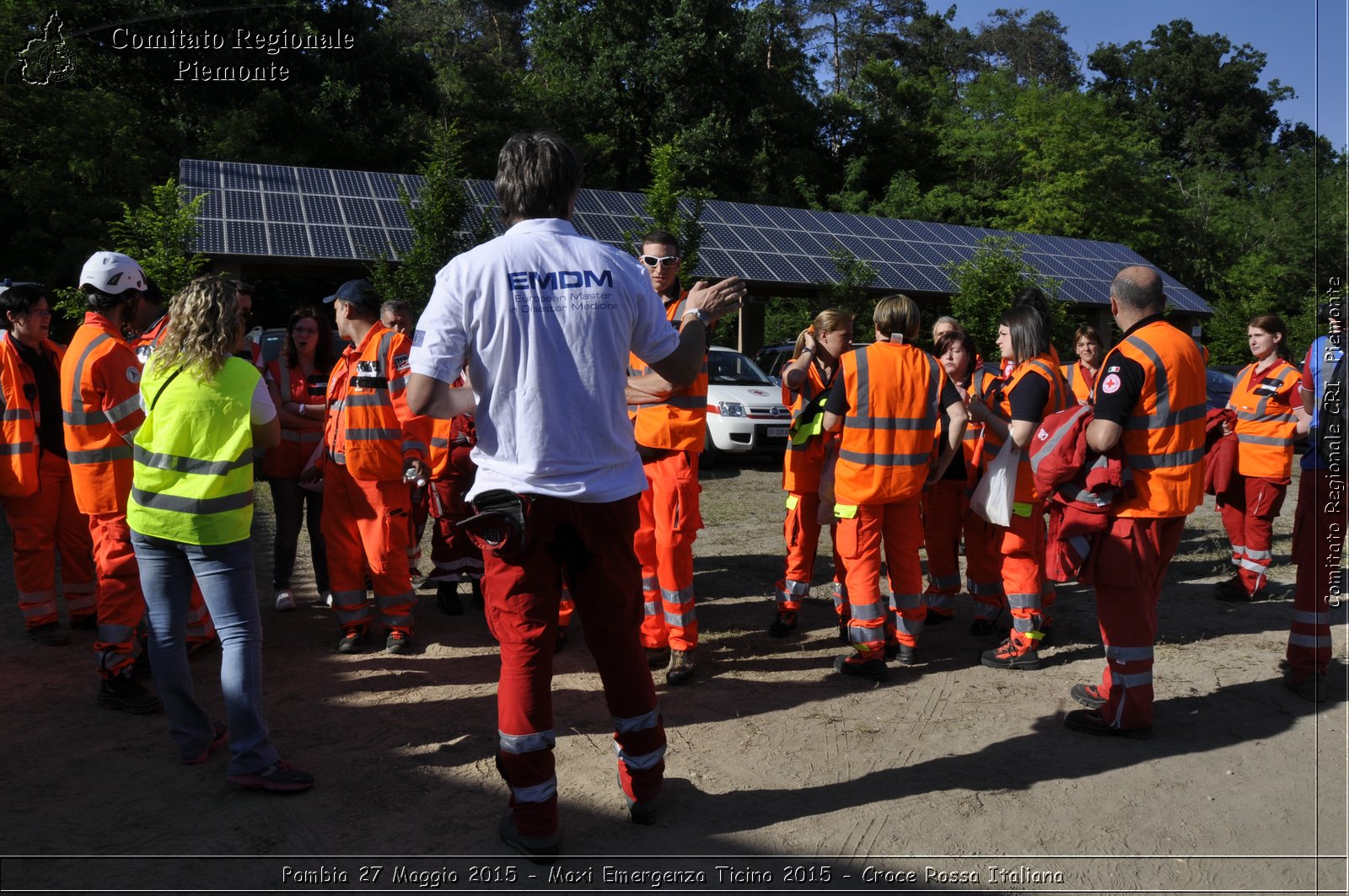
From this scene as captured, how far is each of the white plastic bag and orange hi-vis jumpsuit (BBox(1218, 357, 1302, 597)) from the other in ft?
8.90

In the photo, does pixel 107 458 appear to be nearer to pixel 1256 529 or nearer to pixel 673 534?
pixel 673 534

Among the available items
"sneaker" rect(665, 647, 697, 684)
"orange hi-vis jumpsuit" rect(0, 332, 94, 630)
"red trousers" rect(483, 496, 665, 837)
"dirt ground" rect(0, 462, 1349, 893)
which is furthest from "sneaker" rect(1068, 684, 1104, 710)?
"orange hi-vis jumpsuit" rect(0, 332, 94, 630)

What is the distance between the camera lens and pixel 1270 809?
12.0ft

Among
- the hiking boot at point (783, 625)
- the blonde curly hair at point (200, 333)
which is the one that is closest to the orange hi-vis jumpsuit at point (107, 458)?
the blonde curly hair at point (200, 333)

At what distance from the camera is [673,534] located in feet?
15.7

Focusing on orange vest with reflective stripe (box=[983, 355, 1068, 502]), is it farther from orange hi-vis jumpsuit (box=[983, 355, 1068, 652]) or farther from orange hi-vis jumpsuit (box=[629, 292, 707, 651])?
orange hi-vis jumpsuit (box=[629, 292, 707, 651])

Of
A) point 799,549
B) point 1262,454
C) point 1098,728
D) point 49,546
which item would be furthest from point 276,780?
point 1262,454

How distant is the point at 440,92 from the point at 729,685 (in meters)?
28.3

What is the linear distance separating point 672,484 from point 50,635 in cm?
370

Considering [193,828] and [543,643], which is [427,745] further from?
[543,643]

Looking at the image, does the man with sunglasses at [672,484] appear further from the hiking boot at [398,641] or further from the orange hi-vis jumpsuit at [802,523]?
the hiking boot at [398,641]

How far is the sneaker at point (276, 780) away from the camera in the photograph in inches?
145

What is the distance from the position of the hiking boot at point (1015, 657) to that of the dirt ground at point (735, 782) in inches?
3.2

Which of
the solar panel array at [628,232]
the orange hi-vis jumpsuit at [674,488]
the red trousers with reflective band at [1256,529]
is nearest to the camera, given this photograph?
the orange hi-vis jumpsuit at [674,488]
